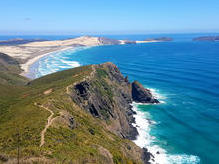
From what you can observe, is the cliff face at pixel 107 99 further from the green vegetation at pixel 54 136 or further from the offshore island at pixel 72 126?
the green vegetation at pixel 54 136

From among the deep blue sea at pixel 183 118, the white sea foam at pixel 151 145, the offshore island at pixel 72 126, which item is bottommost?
the white sea foam at pixel 151 145

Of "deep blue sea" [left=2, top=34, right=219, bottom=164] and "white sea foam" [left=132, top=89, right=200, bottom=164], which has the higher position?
"deep blue sea" [left=2, top=34, right=219, bottom=164]

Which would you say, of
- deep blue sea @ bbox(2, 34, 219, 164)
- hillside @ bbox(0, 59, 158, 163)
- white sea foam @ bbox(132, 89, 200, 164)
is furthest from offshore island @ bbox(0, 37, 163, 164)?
deep blue sea @ bbox(2, 34, 219, 164)

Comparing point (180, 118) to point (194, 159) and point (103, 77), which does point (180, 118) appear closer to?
point (194, 159)

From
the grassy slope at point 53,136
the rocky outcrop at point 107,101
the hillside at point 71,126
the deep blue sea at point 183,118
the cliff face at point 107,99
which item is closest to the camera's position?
the grassy slope at point 53,136

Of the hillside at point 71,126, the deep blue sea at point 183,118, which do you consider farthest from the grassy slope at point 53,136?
the deep blue sea at point 183,118

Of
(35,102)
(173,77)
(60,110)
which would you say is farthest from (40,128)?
(173,77)

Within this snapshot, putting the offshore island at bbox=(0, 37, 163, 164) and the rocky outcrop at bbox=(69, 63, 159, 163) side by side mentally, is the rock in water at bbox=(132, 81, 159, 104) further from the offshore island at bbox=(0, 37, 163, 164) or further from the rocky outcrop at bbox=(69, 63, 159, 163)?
the offshore island at bbox=(0, 37, 163, 164)
